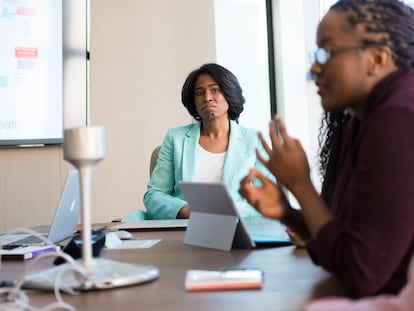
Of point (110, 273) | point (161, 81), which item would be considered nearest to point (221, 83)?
point (161, 81)

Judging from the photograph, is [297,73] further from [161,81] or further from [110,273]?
[110,273]

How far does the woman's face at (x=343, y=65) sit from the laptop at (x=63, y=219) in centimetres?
80

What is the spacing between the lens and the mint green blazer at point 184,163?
2645 mm

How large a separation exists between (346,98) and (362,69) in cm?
6

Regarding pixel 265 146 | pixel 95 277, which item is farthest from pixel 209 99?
pixel 95 277

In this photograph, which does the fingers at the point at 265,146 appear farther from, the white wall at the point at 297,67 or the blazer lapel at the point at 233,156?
the white wall at the point at 297,67

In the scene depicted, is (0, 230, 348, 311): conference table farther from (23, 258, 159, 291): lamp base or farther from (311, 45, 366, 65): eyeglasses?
(311, 45, 366, 65): eyeglasses

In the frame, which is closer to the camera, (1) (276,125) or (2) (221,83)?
(1) (276,125)

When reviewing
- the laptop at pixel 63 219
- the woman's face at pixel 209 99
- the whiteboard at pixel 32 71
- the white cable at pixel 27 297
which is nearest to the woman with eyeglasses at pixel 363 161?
the white cable at pixel 27 297

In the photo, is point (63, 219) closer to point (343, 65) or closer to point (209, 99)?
point (343, 65)

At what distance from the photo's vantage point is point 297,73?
13.3ft

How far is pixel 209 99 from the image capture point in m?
2.85

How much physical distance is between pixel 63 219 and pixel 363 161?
1079 mm

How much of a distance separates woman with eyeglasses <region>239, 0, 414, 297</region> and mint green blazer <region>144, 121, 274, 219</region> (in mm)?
1459
